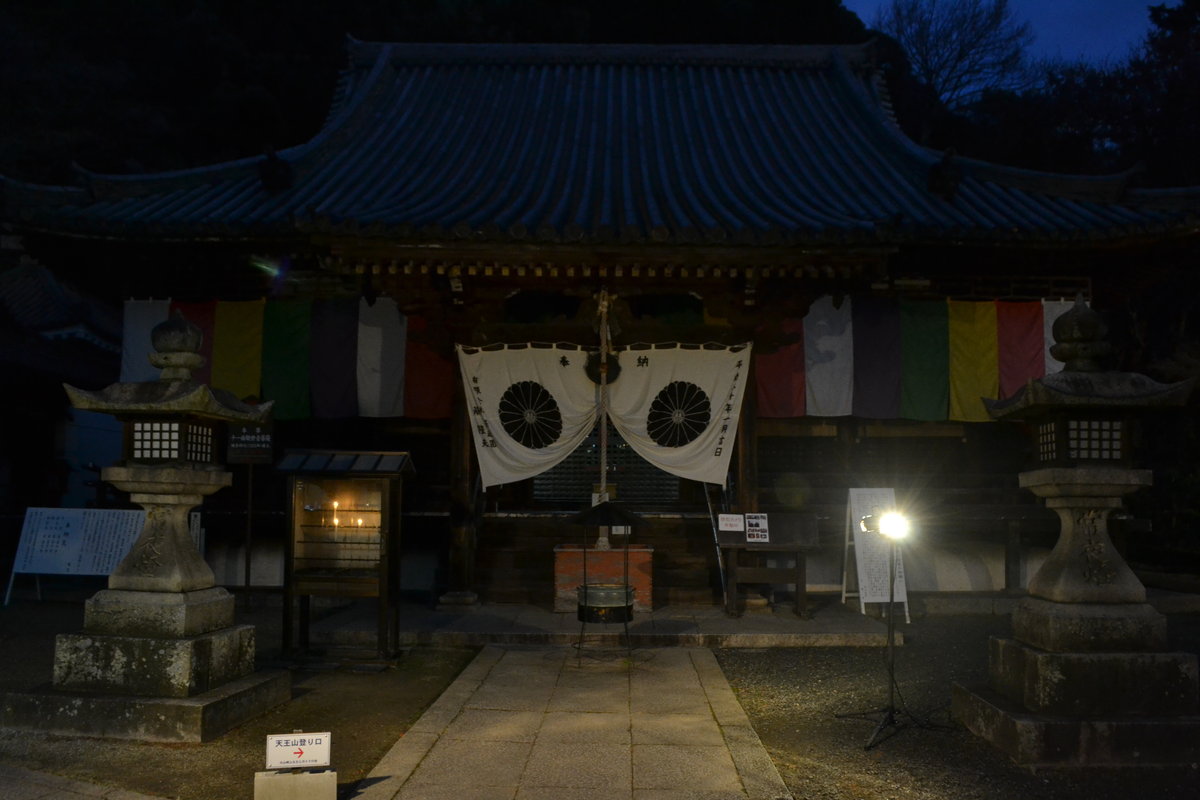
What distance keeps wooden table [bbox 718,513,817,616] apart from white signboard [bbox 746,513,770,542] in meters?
0.06

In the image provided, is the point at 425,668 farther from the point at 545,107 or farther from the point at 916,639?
the point at 545,107

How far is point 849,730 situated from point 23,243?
1092 cm

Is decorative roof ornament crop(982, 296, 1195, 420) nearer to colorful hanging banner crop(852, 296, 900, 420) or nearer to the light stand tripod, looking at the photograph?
the light stand tripod

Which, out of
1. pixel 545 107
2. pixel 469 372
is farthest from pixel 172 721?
pixel 545 107

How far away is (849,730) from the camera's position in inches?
226

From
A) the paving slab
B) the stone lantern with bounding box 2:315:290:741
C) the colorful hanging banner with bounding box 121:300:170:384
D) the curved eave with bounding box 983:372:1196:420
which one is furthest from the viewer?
the colorful hanging banner with bounding box 121:300:170:384

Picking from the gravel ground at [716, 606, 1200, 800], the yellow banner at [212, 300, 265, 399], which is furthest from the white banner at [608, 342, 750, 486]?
the yellow banner at [212, 300, 265, 399]

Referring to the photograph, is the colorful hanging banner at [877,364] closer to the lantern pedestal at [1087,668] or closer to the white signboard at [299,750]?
the lantern pedestal at [1087,668]

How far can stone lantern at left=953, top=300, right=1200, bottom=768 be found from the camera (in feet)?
16.5

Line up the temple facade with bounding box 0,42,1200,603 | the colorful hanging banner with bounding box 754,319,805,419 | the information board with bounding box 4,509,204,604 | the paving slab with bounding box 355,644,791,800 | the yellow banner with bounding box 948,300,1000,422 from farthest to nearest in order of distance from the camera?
1. the yellow banner with bounding box 948,300,1000,422
2. the colorful hanging banner with bounding box 754,319,805,419
3. the information board with bounding box 4,509,204,604
4. the temple facade with bounding box 0,42,1200,603
5. the paving slab with bounding box 355,644,791,800

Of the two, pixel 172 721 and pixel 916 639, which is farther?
pixel 916 639

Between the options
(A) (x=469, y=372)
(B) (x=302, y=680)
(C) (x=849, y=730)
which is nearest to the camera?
(C) (x=849, y=730)

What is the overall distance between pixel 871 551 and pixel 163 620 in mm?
7268

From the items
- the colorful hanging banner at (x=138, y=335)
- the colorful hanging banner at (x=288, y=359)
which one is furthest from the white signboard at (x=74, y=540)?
the colorful hanging banner at (x=288, y=359)
